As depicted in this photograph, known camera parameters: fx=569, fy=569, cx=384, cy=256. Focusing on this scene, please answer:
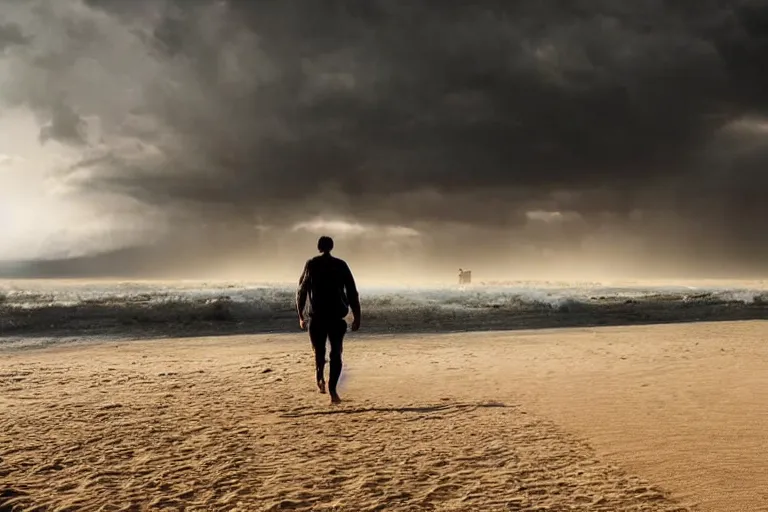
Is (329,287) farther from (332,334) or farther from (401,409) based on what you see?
(401,409)

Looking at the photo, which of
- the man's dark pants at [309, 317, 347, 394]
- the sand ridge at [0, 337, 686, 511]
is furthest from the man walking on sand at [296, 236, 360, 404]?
the sand ridge at [0, 337, 686, 511]

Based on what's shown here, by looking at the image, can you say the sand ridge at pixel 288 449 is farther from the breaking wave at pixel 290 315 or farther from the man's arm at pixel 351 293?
the breaking wave at pixel 290 315

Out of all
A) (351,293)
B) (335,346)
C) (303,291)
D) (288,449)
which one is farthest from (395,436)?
(303,291)

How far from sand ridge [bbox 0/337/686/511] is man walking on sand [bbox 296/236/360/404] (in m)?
0.95

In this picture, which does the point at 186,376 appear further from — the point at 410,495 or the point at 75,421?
the point at 410,495

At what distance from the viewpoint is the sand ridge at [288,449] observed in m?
4.52

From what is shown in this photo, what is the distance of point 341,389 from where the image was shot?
9477 mm

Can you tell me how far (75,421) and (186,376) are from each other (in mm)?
3895

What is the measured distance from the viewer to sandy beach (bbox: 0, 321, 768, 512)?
4594 mm

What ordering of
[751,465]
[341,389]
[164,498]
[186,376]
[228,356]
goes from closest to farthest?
[164,498]
[751,465]
[341,389]
[186,376]
[228,356]

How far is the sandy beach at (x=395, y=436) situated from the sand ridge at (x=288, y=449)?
0.03 meters

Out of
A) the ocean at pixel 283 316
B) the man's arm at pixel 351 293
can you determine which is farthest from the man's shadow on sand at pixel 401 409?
the ocean at pixel 283 316

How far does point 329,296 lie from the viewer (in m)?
7.95

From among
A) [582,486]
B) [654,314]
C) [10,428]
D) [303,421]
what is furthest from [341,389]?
[654,314]
